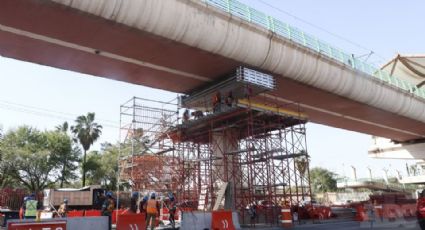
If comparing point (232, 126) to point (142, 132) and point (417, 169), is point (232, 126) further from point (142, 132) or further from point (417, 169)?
point (417, 169)

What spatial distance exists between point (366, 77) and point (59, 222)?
23.1 meters

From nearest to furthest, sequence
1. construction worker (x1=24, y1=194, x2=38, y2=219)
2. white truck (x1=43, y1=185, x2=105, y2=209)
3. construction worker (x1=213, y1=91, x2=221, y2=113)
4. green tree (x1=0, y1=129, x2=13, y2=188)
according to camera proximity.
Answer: construction worker (x1=24, y1=194, x2=38, y2=219)
construction worker (x1=213, y1=91, x2=221, y2=113)
white truck (x1=43, y1=185, x2=105, y2=209)
green tree (x1=0, y1=129, x2=13, y2=188)

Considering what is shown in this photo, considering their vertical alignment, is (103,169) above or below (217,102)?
below

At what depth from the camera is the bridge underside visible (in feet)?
50.8

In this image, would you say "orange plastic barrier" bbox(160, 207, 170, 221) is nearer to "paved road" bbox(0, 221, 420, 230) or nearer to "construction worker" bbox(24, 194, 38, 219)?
"paved road" bbox(0, 221, 420, 230)

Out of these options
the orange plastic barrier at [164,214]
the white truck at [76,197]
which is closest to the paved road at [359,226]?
the orange plastic barrier at [164,214]

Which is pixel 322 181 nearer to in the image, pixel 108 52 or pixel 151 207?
pixel 108 52

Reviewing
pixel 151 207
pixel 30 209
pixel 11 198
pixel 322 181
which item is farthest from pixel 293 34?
pixel 322 181

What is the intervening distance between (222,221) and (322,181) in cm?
7860

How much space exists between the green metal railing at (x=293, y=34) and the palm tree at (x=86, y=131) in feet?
133

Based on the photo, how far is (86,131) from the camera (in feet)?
185

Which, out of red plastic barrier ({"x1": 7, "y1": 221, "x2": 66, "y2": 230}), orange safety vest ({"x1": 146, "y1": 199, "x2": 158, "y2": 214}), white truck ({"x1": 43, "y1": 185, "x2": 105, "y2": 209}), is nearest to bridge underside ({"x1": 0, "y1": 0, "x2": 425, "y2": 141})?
orange safety vest ({"x1": 146, "y1": 199, "x2": 158, "y2": 214})

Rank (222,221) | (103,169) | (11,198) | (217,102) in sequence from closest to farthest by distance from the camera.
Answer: (222,221) → (217,102) → (11,198) → (103,169)

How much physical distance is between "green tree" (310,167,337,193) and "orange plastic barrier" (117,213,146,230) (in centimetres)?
8028
